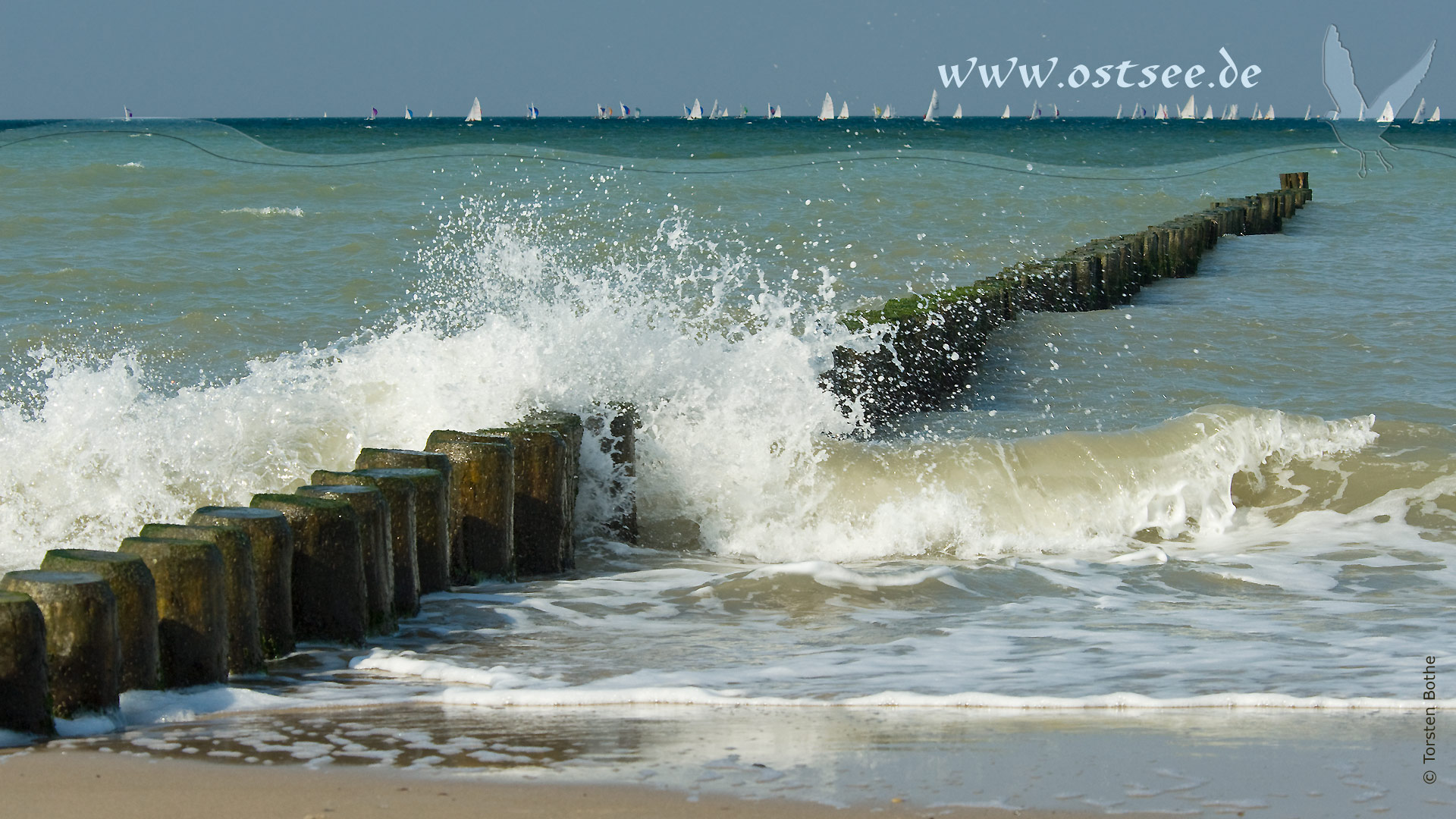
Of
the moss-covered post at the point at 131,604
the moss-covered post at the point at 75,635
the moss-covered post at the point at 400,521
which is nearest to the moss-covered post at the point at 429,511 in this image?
the moss-covered post at the point at 400,521

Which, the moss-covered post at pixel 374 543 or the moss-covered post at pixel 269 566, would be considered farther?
the moss-covered post at pixel 374 543

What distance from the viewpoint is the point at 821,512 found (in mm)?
6508

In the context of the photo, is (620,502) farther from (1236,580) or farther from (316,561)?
(1236,580)

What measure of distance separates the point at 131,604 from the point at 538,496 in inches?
82.1

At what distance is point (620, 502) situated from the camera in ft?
20.4

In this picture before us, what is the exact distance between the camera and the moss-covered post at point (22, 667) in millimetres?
3176

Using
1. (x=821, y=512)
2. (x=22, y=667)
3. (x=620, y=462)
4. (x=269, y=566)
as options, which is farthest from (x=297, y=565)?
(x=821, y=512)

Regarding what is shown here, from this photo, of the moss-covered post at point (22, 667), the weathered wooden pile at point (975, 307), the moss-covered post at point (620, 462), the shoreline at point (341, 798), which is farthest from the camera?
the weathered wooden pile at point (975, 307)

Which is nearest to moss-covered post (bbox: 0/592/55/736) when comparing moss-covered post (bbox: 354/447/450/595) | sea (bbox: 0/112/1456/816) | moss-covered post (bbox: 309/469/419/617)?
sea (bbox: 0/112/1456/816)

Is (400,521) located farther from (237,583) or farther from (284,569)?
(237,583)

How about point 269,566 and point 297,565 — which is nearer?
point 269,566

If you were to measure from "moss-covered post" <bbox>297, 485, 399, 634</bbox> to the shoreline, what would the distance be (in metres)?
1.23

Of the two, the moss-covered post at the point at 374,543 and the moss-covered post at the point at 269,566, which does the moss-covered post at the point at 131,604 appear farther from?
the moss-covered post at the point at 374,543

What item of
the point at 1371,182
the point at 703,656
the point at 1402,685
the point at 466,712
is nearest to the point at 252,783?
the point at 466,712
